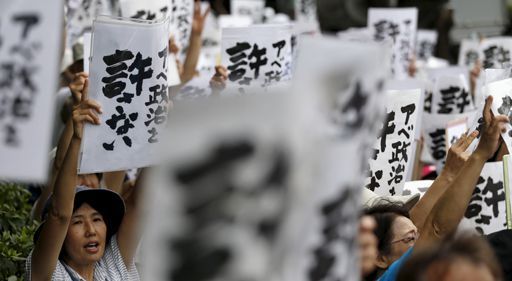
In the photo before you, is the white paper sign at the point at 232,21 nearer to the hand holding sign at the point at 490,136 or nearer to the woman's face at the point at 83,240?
the hand holding sign at the point at 490,136

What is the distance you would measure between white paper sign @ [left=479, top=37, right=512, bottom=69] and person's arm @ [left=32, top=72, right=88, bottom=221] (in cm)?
449

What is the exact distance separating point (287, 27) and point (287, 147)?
4378 millimetres

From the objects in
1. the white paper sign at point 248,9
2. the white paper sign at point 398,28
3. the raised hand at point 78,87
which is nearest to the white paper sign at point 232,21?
the white paper sign at point 398,28

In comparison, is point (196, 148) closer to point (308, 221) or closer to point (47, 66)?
point (308, 221)

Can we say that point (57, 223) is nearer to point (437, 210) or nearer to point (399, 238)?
point (399, 238)

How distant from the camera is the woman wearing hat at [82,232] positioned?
4508 mm

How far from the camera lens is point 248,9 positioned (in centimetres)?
1295

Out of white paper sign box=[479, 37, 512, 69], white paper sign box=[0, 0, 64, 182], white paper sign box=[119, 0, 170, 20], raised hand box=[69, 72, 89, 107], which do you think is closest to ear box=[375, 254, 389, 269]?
raised hand box=[69, 72, 89, 107]

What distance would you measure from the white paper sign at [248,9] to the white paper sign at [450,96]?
4.31 m

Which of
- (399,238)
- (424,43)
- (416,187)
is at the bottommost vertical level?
(424,43)

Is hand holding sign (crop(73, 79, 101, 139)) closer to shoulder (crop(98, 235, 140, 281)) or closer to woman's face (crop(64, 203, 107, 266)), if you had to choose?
woman's face (crop(64, 203, 107, 266))

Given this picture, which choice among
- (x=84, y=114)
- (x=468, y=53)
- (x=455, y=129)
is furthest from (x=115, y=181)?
(x=468, y=53)

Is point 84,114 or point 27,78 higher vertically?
point 27,78

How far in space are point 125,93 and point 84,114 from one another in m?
0.44
